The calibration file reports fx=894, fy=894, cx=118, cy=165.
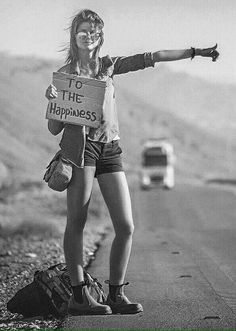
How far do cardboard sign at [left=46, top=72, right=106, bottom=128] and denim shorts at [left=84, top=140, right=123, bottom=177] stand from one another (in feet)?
0.49

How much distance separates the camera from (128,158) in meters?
114

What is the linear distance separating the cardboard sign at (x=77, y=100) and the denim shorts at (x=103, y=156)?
15cm

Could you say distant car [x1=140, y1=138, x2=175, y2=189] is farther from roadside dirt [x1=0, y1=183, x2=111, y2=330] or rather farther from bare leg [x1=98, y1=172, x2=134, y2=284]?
bare leg [x1=98, y1=172, x2=134, y2=284]

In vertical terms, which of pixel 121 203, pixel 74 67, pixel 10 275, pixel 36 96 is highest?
pixel 36 96

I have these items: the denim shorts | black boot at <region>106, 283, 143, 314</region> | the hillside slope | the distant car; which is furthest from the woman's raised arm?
the hillside slope

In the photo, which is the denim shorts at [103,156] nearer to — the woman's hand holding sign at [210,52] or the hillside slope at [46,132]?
the woman's hand holding sign at [210,52]

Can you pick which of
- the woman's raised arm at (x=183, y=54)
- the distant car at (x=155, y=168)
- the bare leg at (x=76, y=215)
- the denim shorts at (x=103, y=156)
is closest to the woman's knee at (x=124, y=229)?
the bare leg at (x=76, y=215)

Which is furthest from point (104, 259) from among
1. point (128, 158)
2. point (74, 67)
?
point (128, 158)

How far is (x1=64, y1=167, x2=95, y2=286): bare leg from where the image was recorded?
572 centimetres

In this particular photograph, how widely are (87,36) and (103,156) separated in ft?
2.56

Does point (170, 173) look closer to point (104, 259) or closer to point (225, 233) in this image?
point (225, 233)

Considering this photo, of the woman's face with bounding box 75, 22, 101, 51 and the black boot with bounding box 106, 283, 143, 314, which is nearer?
the woman's face with bounding box 75, 22, 101, 51

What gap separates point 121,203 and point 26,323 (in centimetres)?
101

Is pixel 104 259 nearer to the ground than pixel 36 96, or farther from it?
nearer to the ground
